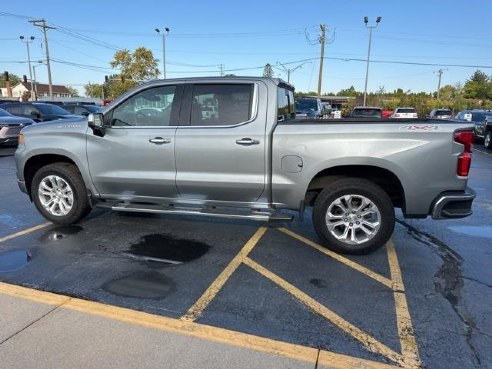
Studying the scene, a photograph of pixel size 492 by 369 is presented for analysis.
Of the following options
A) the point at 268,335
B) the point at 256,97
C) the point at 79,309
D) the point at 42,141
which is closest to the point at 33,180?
the point at 42,141

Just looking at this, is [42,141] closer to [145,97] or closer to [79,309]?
[145,97]

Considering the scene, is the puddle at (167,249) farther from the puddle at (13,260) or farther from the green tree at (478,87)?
the green tree at (478,87)

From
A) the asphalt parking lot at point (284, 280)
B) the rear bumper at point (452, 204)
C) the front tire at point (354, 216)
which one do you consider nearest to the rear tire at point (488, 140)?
the asphalt parking lot at point (284, 280)

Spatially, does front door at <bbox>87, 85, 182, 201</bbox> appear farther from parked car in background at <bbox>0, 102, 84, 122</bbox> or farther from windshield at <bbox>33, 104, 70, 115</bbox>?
windshield at <bbox>33, 104, 70, 115</bbox>

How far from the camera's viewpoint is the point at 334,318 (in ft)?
11.0

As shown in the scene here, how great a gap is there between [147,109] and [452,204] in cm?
363

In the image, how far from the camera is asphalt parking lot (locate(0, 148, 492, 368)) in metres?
3.06

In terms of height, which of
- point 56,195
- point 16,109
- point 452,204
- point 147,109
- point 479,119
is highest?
point 147,109

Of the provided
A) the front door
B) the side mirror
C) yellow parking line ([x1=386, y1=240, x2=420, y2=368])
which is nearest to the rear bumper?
yellow parking line ([x1=386, y1=240, x2=420, y2=368])

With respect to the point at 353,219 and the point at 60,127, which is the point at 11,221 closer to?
the point at 60,127

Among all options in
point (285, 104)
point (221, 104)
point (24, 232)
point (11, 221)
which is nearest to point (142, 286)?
point (221, 104)

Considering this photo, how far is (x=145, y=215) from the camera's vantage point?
626cm

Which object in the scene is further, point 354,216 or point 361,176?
point 361,176

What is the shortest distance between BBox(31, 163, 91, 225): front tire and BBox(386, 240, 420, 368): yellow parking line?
3893 mm
